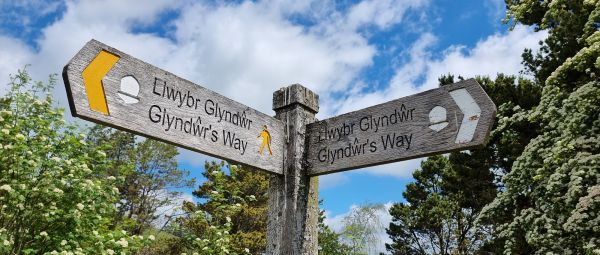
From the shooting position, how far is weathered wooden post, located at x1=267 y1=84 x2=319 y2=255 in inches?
91.6

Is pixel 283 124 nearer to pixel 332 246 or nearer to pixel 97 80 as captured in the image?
pixel 97 80

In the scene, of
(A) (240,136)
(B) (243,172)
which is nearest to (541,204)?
(A) (240,136)

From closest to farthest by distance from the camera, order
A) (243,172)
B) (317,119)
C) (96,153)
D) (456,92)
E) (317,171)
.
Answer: (456,92), (317,171), (317,119), (96,153), (243,172)

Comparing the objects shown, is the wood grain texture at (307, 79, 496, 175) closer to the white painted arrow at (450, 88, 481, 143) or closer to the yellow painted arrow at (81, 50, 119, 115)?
the white painted arrow at (450, 88, 481, 143)

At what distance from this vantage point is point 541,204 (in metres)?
6.41

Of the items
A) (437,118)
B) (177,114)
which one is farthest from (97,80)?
(437,118)

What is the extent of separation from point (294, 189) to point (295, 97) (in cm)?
51

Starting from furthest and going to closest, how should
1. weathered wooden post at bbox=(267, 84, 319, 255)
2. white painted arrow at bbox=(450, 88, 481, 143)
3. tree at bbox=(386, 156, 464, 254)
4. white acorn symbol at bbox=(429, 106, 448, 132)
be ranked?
tree at bbox=(386, 156, 464, 254) → weathered wooden post at bbox=(267, 84, 319, 255) → white acorn symbol at bbox=(429, 106, 448, 132) → white painted arrow at bbox=(450, 88, 481, 143)

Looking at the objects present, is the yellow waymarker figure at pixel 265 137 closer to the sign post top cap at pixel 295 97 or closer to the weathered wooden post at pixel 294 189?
the weathered wooden post at pixel 294 189

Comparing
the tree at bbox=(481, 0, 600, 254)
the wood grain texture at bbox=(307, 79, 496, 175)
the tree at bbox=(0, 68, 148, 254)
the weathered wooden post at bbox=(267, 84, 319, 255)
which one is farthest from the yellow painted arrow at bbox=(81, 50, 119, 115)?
the tree at bbox=(481, 0, 600, 254)

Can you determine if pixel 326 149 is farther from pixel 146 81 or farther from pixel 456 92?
pixel 146 81

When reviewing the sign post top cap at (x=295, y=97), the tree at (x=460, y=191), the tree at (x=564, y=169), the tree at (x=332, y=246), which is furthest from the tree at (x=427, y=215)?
the sign post top cap at (x=295, y=97)

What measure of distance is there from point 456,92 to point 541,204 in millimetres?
5184

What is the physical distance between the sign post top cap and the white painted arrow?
0.85 meters
